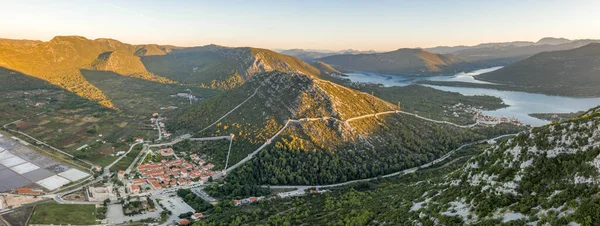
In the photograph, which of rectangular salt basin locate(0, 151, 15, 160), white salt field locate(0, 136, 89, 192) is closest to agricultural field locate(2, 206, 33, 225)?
white salt field locate(0, 136, 89, 192)

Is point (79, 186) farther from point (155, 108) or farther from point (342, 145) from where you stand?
point (155, 108)

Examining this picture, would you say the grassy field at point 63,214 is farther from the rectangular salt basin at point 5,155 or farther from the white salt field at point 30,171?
the rectangular salt basin at point 5,155

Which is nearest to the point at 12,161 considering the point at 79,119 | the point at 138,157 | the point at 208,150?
the point at 138,157

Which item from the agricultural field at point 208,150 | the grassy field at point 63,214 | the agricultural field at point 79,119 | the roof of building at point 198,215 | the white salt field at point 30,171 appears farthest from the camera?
the agricultural field at point 79,119

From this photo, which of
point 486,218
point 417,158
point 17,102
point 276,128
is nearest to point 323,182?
point 276,128

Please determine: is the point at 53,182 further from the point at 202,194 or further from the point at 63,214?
the point at 202,194

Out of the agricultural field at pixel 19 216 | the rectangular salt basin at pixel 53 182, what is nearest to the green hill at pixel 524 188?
the agricultural field at pixel 19 216
